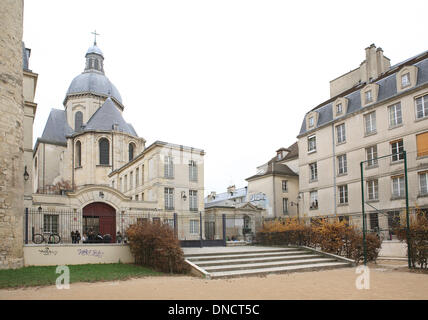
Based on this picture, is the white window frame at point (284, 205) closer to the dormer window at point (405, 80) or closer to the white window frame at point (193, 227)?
the white window frame at point (193, 227)

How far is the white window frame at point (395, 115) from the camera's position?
84.0ft

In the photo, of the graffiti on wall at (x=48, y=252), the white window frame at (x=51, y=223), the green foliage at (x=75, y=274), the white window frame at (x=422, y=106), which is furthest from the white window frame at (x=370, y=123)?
the graffiti on wall at (x=48, y=252)

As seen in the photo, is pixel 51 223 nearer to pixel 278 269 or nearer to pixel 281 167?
pixel 278 269

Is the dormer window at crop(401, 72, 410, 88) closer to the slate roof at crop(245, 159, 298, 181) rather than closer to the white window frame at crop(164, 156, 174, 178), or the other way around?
the slate roof at crop(245, 159, 298, 181)

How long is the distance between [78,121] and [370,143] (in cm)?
4188

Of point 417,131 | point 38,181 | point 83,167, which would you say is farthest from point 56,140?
point 417,131

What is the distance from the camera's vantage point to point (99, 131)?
44.8m

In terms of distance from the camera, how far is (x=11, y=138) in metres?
13.7

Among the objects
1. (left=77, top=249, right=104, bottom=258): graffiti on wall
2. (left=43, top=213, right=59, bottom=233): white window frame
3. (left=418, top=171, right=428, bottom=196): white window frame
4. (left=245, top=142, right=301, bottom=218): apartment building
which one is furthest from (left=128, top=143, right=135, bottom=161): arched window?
(left=77, top=249, right=104, bottom=258): graffiti on wall

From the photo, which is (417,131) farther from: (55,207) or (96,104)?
(96,104)

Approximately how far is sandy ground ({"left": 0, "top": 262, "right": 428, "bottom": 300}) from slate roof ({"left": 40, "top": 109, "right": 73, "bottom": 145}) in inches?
1853

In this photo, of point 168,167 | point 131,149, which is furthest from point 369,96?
point 131,149

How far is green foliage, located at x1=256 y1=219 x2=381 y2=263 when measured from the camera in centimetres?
1516
